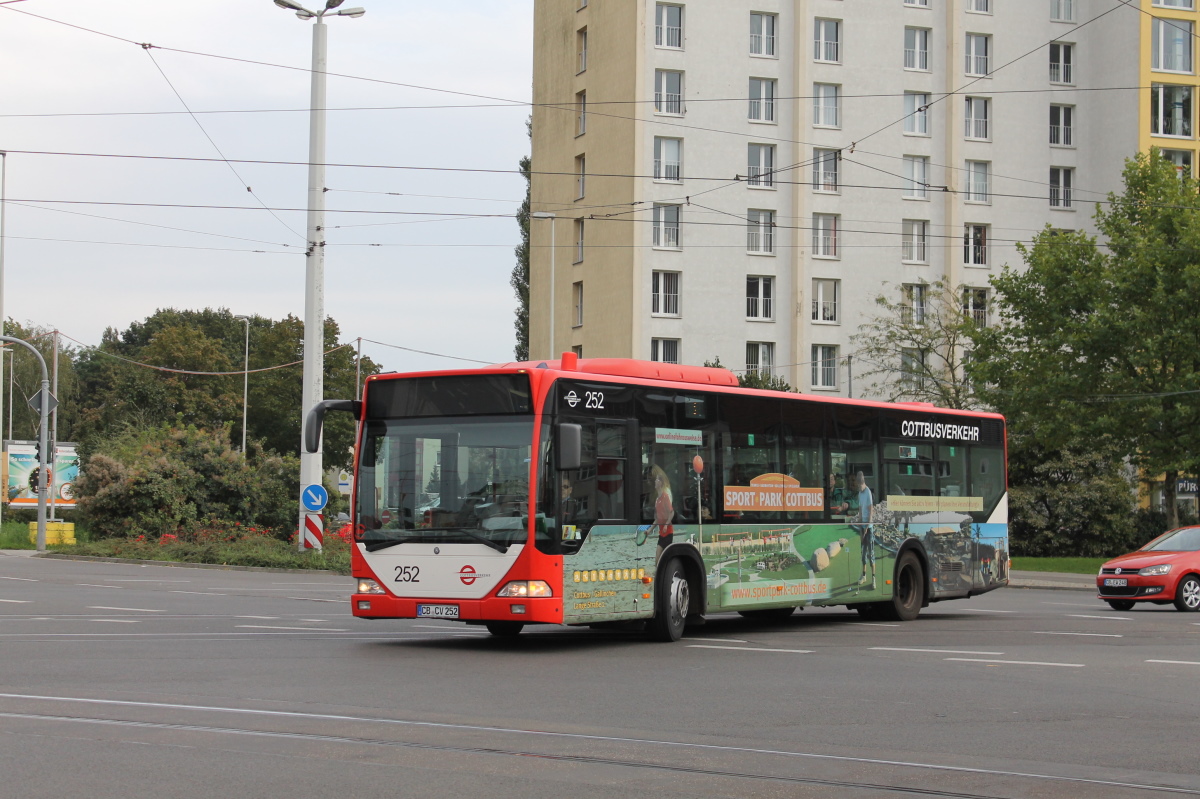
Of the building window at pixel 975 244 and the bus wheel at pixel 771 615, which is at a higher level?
the building window at pixel 975 244

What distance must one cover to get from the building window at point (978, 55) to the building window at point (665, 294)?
1732cm

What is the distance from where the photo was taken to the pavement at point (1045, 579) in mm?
34750

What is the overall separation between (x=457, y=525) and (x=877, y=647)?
4.78 meters

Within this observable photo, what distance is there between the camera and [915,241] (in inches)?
2581

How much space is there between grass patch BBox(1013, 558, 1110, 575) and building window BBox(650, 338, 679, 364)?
19310mm

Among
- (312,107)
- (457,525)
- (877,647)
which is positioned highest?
(312,107)

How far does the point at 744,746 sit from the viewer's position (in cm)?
901

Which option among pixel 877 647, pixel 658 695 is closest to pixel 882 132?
pixel 877 647

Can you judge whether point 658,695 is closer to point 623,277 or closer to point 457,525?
point 457,525

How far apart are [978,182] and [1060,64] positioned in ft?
23.8

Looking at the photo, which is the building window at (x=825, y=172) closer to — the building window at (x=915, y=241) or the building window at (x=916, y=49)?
the building window at (x=915, y=241)

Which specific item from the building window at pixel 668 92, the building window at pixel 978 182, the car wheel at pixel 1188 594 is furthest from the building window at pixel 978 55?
the car wheel at pixel 1188 594

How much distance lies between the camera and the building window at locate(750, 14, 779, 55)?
64.0 meters

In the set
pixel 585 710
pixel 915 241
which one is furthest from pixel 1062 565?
pixel 585 710
